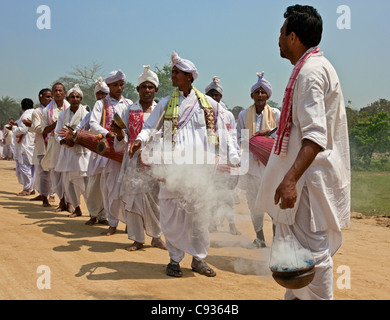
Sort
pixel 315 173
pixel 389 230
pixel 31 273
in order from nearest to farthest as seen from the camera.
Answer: pixel 315 173 < pixel 31 273 < pixel 389 230

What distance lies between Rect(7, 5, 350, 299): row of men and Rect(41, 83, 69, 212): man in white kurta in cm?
2

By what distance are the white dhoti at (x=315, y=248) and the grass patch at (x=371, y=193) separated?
768cm

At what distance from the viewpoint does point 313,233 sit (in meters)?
3.33

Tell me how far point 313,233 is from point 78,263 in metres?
3.49

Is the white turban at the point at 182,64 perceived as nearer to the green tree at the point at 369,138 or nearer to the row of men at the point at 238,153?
the row of men at the point at 238,153

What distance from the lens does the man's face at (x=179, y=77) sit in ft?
18.7

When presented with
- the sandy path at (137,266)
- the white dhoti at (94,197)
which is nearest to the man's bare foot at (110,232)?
the sandy path at (137,266)

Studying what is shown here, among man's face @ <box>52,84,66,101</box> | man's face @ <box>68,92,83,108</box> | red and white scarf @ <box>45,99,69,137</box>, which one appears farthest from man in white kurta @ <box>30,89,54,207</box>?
man's face @ <box>68,92,83,108</box>

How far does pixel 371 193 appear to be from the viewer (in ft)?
44.6

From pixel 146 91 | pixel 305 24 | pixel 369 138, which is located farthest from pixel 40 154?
pixel 369 138

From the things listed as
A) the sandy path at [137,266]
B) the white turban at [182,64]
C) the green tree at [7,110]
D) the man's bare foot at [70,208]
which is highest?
the green tree at [7,110]
